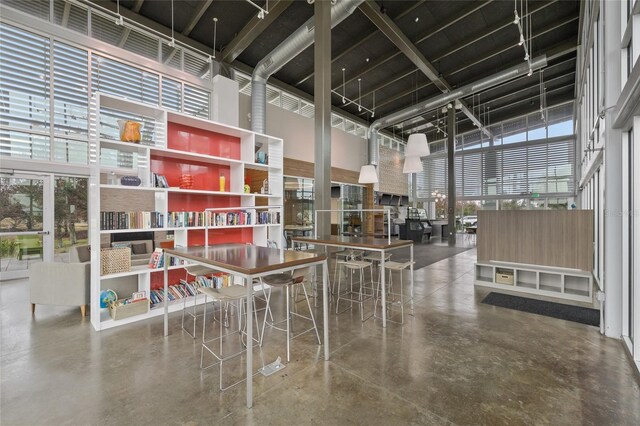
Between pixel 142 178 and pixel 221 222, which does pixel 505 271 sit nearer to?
pixel 221 222

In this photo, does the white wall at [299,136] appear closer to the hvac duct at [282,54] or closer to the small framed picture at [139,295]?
the hvac duct at [282,54]

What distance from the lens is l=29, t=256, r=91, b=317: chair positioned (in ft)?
12.0

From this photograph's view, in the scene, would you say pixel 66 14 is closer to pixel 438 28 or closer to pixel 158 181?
pixel 158 181

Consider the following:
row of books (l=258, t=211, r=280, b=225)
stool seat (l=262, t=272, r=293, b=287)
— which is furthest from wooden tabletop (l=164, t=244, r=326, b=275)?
row of books (l=258, t=211, r=280, b=225)

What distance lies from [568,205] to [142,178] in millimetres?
14793

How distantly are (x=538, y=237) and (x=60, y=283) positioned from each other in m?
7.10

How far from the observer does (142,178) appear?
3.75 m

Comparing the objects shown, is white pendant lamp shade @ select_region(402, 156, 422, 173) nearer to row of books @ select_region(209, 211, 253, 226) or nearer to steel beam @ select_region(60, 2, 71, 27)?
row of books @ select_region(209, 211, 253, 226)

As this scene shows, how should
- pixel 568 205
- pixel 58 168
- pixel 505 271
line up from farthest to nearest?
pixel 568 205
pixel 58 168
pixel 505 271

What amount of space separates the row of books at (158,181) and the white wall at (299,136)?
429cm

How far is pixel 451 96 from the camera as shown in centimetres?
935

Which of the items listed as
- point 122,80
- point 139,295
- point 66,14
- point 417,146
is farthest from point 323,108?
point 66,14

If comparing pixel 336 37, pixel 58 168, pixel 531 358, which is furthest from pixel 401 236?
pixel 58 168

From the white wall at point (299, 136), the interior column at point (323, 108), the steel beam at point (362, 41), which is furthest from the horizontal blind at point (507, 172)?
the interior column at point (323, 108)
